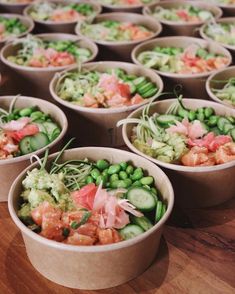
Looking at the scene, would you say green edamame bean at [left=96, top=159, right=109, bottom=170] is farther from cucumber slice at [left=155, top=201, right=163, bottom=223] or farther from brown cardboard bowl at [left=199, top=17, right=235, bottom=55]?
brown cardboard bowl at [left=199, top=17, right=235, bottom=55]

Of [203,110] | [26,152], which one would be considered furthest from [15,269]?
[203,110]

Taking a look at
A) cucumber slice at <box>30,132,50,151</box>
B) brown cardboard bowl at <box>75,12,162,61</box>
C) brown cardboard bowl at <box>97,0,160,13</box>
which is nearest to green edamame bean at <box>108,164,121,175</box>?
cucumber slice at <box>30,132,50,151</box>

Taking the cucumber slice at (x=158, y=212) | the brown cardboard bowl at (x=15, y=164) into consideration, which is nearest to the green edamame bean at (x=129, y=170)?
the cucumber slice at (x=158, y=212)

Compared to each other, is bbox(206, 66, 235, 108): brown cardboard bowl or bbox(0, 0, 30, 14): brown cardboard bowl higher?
bbox(206, 66, 235, 108): brown cardboard bowl

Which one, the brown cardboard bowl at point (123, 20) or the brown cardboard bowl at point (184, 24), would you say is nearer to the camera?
the brown cardboard bowl at point (123, 20)

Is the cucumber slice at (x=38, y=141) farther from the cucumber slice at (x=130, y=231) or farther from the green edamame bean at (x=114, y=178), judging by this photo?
the cucumber slice at (x=130, y=231)

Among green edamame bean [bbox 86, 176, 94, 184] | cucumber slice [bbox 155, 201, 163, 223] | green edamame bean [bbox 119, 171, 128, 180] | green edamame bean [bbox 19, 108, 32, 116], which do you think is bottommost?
green edamame bean [bbox 19, 108, 32, 116]

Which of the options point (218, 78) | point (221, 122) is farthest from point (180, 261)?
point (218, 78)

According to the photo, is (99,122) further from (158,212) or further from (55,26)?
(55,26)
